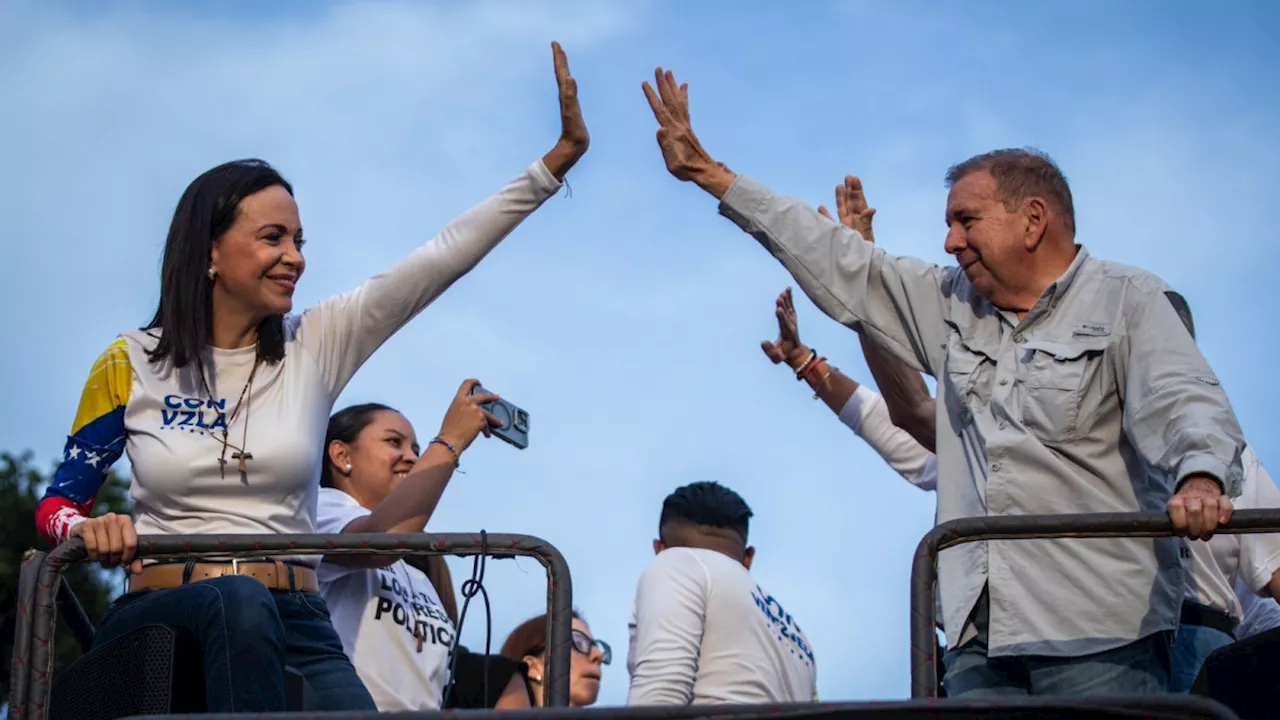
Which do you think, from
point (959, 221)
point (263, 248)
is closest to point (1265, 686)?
point (959, 221)

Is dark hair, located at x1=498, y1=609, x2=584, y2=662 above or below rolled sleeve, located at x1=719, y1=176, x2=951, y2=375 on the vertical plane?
below

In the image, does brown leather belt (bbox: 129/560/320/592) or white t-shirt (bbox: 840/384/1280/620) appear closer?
brown leather belt (bbox: 129/560/320/592)

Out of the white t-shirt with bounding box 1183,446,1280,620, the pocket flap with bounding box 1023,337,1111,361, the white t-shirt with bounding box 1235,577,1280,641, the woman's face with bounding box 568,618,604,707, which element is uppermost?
the pocket flap with bounding box 1023,337,1111,361

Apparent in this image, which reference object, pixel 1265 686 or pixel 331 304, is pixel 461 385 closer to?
pixel 331 304

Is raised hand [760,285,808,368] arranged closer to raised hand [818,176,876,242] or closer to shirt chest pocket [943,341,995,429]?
raised hand [818,176,876,242]

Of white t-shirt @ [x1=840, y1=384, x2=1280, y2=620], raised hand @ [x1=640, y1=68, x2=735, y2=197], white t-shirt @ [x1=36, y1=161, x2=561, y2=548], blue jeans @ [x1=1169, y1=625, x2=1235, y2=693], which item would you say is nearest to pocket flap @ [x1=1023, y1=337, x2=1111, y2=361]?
white t-shirt @ [x1=840, y1=384, x2=1280, y2=620]

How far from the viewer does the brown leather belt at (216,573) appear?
431 cm

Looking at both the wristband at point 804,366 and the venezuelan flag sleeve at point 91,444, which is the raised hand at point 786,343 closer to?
the wristband at point 804,366

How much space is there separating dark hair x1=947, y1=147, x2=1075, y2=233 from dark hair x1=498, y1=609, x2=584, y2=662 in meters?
3.11

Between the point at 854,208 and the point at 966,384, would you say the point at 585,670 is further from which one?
the point at 966,384

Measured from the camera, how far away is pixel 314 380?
476 cm

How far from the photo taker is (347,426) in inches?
237

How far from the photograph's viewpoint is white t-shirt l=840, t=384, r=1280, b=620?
16.2ft

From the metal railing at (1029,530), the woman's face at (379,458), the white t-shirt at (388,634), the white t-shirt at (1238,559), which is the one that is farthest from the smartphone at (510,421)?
the white t-shirt at (1238,559)
